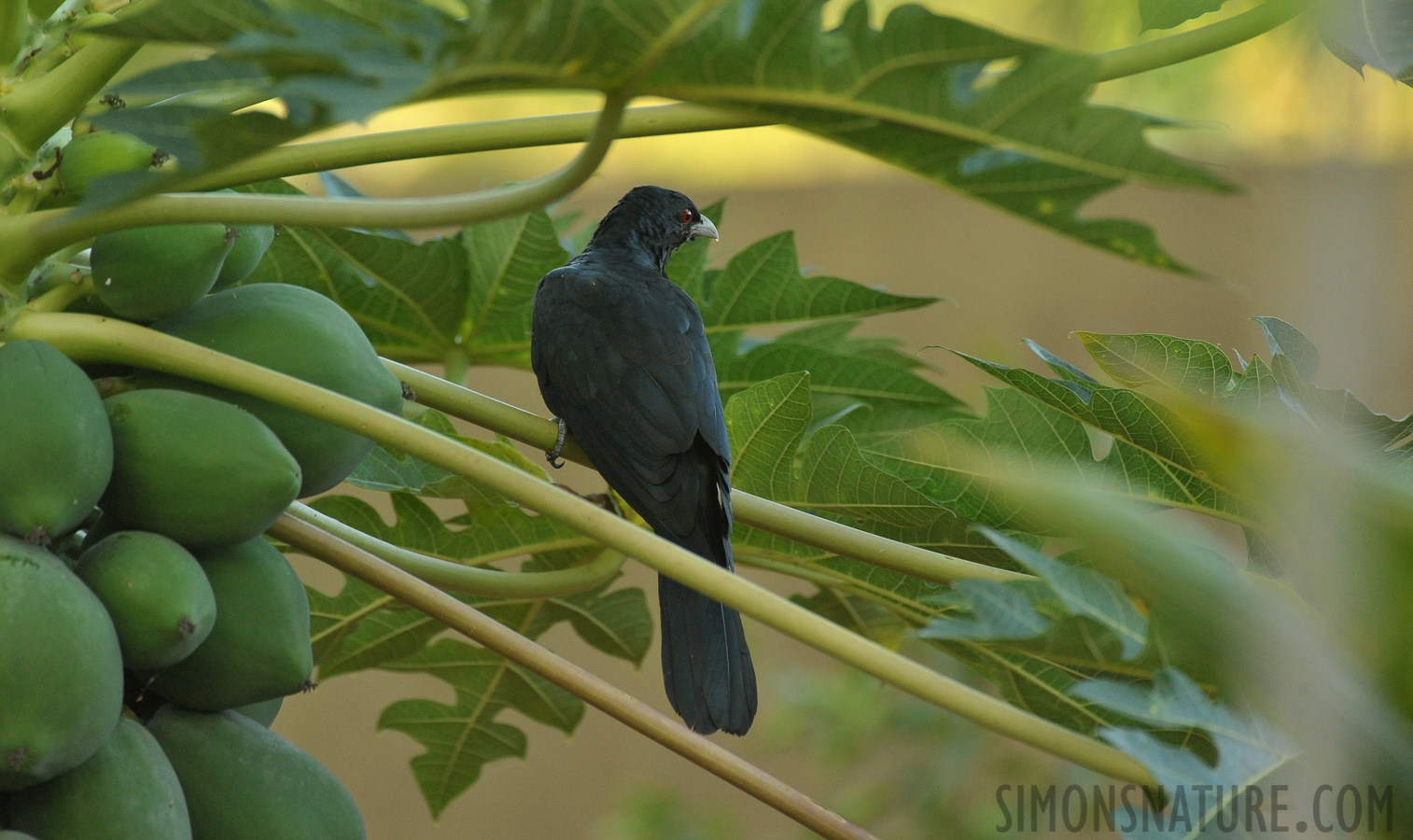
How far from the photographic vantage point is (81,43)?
0.76m

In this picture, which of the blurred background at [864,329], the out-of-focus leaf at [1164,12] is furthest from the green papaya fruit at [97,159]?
the blurred background at [864,329]

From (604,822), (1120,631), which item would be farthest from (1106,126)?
(604,822)

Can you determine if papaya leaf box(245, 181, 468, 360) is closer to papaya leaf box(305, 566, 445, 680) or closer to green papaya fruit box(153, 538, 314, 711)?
papaya leaf box(305, 566, 445, 680)

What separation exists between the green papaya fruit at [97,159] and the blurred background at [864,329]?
237 centimetres

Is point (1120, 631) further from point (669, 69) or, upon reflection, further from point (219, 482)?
point (219, 482)

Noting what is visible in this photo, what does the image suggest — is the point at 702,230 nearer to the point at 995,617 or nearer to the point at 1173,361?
the point at 1173,361

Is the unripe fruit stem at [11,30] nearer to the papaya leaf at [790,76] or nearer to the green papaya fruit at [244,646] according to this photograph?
the papaya leaf at [790,76]

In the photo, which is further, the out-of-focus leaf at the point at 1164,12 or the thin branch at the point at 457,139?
the out-of-focus leaf at the point at 1164,12

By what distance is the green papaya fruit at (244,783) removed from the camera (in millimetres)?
645

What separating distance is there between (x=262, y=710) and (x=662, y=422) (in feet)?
1.82

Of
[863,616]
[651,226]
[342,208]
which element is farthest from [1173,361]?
[651,226]

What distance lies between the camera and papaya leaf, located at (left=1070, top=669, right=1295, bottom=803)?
Answer: 571 millimetres

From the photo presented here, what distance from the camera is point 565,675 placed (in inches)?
28.4

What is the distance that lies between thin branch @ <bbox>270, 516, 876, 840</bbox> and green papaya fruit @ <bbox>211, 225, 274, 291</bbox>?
0.55ft
